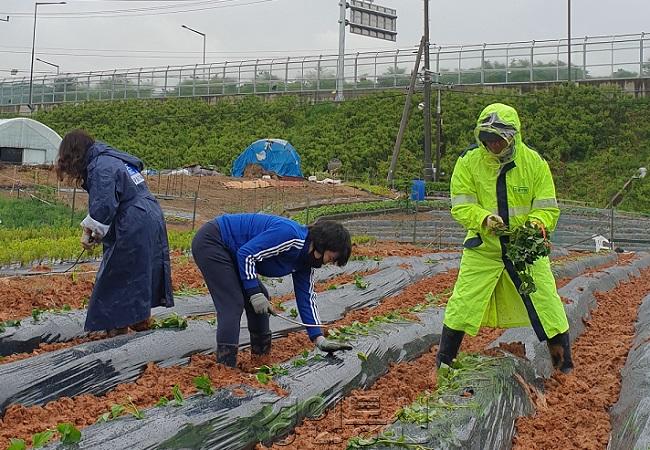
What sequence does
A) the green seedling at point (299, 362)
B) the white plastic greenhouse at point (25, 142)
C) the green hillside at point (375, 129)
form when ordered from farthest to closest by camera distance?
the white plastic greenhouse at point (25, 142), the green hillside at point (375, 129), the green seedling at point (299, 362)

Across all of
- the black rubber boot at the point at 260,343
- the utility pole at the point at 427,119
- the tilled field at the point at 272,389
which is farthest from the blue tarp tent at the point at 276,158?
the black rubber boot at the point at 260,343

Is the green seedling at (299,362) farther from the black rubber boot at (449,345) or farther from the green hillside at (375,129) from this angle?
the green hillside at (375,129)

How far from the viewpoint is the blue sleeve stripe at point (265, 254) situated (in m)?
3.93

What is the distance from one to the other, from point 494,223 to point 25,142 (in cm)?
2507

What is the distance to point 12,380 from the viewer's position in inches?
140

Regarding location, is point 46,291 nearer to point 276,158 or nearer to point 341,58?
point 276,158

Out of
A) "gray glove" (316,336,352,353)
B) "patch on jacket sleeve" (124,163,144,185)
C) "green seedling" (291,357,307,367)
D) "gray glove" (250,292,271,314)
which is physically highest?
"patch on jacket sleeve" (124,163,144,185)

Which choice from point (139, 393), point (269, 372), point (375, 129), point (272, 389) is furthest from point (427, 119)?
point (272, 389)

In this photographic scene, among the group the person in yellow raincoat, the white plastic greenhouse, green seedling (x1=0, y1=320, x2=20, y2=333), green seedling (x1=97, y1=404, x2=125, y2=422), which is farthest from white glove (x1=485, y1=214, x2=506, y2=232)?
the white plastic greenhouse

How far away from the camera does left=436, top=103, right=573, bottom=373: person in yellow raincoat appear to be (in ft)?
13.4

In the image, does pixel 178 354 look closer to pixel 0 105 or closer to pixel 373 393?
pixel 373 393

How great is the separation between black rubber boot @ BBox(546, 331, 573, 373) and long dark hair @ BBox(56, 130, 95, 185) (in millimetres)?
2960

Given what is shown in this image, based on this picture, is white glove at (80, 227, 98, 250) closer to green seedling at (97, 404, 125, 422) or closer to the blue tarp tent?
green seedling at (97, 404, 125, 422)

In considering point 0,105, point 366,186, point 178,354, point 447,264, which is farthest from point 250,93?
point 178,354
